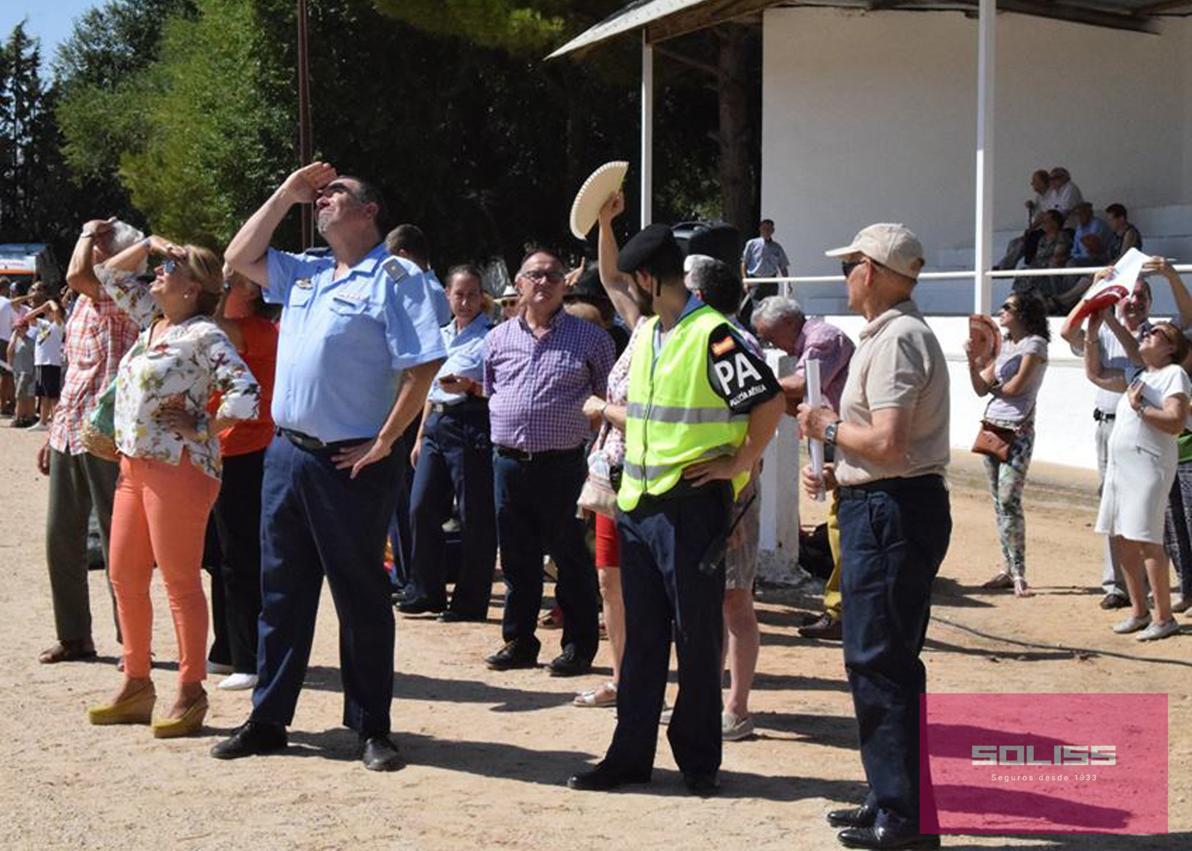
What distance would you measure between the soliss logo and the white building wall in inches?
672

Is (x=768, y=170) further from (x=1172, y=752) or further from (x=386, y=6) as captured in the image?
(x=1172, y=752)

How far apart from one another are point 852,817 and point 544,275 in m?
3.27

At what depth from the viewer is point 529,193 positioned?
115ft

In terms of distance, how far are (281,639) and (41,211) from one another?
6333 centimetres

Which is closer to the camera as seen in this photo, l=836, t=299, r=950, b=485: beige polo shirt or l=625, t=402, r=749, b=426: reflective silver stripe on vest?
l=836, t=299, r=950, b=485: beige polo shirt

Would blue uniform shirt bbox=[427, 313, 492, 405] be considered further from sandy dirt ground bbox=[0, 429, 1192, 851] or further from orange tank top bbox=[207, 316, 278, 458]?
orange tank top bbox=[207, 316, 278, 458]

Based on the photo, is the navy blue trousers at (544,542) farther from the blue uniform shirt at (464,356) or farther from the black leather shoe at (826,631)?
the black leather shoe at (826,631)

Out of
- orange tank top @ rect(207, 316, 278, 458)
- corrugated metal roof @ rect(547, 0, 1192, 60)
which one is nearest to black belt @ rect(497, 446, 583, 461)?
orange tank top @ rect(207, 316, 278, 458)

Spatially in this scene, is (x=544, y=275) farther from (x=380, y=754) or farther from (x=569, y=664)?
(x=380, y=754)

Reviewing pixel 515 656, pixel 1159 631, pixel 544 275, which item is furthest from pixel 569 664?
pixel 1159 631

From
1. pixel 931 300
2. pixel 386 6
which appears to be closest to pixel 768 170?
pixel 931 300

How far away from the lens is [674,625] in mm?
5609

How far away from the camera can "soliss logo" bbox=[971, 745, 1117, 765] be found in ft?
19.6

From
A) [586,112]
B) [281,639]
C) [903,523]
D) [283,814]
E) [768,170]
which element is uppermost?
[586,112]
